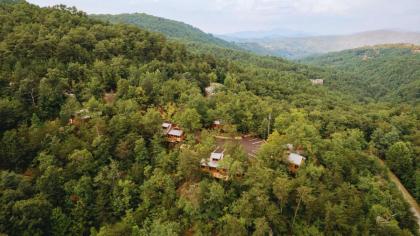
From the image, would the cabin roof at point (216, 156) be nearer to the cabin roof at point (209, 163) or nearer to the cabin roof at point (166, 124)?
the cabin roof at point (209, 163)

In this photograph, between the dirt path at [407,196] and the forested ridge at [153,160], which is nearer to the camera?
the forested ridge at [153,160]

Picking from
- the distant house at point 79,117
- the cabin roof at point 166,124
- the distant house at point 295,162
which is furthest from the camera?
the distant house at point 79,117

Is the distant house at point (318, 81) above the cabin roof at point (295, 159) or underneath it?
underneath

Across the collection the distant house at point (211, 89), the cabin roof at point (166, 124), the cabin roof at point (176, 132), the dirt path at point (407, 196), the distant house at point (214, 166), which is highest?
the distant house at point (211, 89)

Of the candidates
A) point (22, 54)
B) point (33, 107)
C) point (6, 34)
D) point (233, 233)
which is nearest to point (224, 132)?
point (233, 233)

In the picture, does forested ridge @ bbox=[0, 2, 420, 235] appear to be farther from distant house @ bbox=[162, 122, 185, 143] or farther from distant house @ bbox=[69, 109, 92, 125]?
distant house @ bbox=[162, 122, 185, 143]

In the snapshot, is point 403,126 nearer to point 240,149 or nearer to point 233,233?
point 240,149

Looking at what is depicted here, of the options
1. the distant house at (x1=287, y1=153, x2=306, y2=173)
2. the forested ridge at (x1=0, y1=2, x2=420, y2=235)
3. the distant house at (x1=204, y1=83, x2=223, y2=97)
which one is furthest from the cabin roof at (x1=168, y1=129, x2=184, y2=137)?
the distant house at (x1=204, y1=83, x2=223, y2=97)

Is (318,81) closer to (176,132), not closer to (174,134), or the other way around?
(176,132)

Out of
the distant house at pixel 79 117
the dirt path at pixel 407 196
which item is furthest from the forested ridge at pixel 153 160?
the dirt path at pixel 407 196
